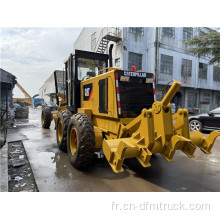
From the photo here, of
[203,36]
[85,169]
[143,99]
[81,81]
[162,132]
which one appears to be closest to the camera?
[162,132]

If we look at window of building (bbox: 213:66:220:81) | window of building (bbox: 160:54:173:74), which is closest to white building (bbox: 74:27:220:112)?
window of building (bbox: 160:54:173:74)

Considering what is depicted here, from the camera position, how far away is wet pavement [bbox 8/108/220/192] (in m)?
3.24

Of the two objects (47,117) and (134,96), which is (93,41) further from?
(134,96)

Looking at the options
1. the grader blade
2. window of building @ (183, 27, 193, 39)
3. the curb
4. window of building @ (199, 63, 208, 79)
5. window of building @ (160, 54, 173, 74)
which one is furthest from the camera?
window of building @ (199, 63, 208, 79)

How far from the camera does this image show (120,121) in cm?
379

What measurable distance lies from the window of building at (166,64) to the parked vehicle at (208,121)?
9490mm

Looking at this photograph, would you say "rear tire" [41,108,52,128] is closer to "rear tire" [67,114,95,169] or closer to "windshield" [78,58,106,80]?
"windshield" [78,58,106,80]

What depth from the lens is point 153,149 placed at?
120 inches

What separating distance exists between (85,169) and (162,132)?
1.97 m

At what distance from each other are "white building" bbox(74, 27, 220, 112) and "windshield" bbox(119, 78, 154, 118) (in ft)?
37.3

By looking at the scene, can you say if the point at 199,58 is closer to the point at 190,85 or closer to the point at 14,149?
the point at 190,85

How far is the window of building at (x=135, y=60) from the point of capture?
51.5 feet

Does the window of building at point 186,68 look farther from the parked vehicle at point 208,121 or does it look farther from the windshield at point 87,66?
the windshield at point 87,66

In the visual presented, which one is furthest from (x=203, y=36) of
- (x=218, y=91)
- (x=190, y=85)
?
(x=218, y=91)
